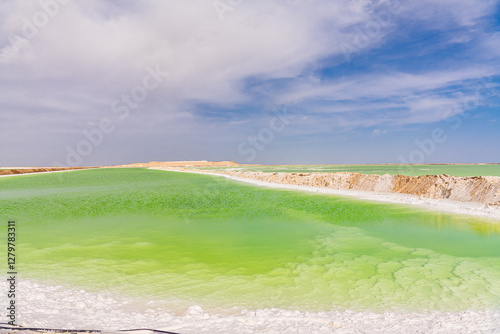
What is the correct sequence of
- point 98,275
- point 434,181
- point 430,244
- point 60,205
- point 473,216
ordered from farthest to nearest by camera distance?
point 434,181
point 60,205
point 473,216
point 430,244
point 98,275

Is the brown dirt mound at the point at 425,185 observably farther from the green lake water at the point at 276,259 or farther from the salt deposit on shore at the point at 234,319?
the salt deposit on shore at the point at 234,319

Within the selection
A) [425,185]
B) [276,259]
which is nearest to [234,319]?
[276,259]

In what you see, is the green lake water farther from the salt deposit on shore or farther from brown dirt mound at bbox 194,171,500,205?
brown dirt mound at bbox 194,171,500,205

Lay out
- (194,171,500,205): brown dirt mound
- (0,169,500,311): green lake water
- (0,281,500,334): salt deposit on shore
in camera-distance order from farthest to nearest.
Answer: (194,171,500,205): brown dirt mound, (0,169,500,311): green lake water, (0,281,500,334): salt deposit on shore

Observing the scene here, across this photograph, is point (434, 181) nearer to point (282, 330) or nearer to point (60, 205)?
point (282, 330)

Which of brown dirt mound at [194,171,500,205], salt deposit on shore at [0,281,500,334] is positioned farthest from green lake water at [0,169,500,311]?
brown dirt mound at [194,171,500,205]

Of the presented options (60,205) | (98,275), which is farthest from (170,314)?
(60,205)
